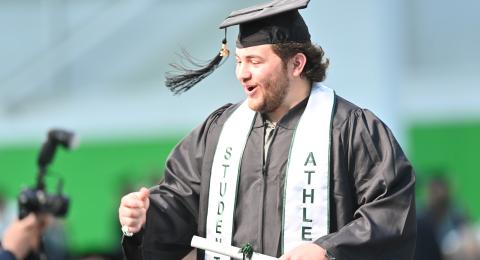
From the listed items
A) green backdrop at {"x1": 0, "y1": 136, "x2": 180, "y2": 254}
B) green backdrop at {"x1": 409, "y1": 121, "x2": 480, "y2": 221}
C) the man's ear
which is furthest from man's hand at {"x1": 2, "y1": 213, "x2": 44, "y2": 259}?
green backdrop at {"x1": 409, "y1": 121, "x2": 480, "y2": 221}

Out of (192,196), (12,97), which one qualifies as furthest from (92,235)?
(192,196)

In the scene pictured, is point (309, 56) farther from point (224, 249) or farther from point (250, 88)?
point (224, 249)

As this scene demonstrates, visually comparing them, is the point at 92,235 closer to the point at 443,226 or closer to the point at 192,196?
the point at 443,226

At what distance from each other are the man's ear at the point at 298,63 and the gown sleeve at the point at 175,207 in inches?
Answer: 16.3

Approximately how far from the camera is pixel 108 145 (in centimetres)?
1374

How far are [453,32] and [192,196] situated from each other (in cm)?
1133

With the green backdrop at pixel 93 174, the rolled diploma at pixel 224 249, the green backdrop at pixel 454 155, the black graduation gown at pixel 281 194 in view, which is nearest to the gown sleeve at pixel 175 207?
the black graduation gown at pixel 281 194

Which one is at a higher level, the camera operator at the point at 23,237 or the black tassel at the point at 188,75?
the black tassel at the point at 188,75

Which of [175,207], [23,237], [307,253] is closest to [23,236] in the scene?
[23,237]

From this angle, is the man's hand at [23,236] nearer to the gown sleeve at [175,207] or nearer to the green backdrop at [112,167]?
the gown sleeve at [175,207]

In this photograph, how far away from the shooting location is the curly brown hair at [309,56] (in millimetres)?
5348

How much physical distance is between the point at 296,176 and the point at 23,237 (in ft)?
5.96

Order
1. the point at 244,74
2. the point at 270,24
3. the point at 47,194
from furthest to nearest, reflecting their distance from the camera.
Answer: the point at 47,194, the point at 270,24, the point at 244,74

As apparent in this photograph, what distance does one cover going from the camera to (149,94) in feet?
48.3
